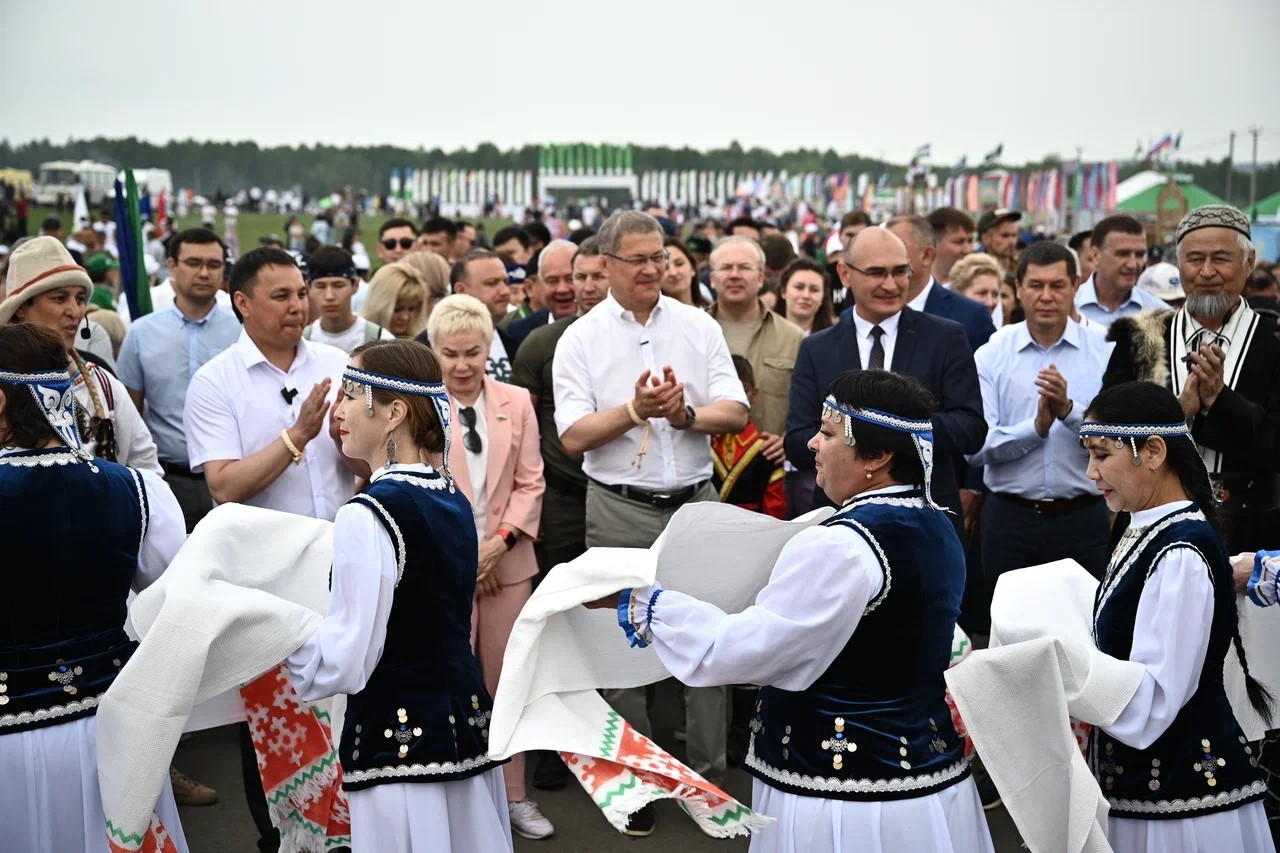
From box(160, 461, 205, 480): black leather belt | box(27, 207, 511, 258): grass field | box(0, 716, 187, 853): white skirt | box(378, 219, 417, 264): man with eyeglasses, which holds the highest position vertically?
box(27, 207, 511, 258): grass field

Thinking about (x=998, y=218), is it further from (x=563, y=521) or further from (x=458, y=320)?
(x=458, y=320)

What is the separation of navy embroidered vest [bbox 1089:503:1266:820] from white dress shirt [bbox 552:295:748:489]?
2486 millimetres

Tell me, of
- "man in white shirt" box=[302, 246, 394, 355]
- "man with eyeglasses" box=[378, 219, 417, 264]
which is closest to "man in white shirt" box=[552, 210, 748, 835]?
"man in white shirt" box=[302, 246, 394, 355]

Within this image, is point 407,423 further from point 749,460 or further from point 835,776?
point 749,460

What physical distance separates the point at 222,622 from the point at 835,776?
158cm

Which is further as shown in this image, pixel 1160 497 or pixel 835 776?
pixel 1160 497

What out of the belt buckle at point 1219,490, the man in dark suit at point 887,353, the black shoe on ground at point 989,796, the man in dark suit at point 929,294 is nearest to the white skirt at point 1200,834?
the belt buckle at point 1219,490

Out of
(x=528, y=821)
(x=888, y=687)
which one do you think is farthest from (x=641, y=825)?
(x=888, y=687)

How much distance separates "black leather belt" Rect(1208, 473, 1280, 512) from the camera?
4984 mm

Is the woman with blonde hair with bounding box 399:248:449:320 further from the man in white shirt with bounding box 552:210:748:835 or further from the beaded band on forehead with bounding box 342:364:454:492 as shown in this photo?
the beaded band on forehead with bounding box 342:364:454:492

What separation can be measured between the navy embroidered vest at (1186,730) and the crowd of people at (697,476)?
0.4 inches

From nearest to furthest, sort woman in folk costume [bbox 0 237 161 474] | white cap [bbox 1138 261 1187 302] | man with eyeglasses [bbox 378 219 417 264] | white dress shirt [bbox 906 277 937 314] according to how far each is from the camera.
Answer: woman in folk costume [bbox 0 237 161 474]
white dress shirt [bbox 906 277 937 314]
white cap [bbox 1138 261 1187 302]
man with eyeglasses [bbox 378 219 417 264]

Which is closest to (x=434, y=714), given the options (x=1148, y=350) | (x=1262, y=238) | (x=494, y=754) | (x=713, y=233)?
(x=494, y=754)

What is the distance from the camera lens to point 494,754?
334 cm
